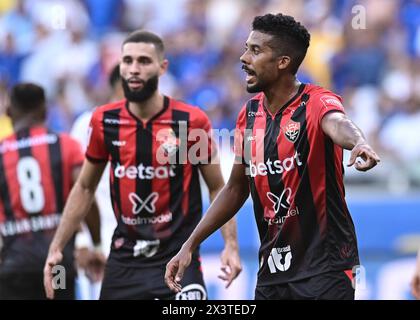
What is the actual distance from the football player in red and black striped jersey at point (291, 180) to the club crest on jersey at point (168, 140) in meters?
1.25

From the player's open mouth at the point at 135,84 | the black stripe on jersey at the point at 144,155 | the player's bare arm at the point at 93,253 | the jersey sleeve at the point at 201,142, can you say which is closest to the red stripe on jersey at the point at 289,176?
the jersey sleeve at the point at 201,142

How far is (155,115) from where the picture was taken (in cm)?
734

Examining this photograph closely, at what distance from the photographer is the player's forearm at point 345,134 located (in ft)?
16.5

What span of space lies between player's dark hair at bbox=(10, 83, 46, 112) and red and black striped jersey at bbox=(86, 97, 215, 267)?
3.67 ft

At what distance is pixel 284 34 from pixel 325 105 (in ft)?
1.90

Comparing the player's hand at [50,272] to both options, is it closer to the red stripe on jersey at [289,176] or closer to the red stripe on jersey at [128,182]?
the red stripe on jersey at [128,182]

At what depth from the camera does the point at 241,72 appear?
44.0ft

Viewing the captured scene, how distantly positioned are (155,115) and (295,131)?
5.99 ft

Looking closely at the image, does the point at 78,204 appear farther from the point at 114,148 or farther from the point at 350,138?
the point at 350,138

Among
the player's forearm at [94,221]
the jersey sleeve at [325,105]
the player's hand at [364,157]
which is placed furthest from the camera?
the player's forearm at [94,221]
